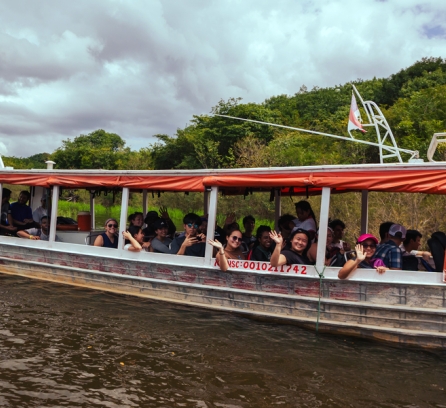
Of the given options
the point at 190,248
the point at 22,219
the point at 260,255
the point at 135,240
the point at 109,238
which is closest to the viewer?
the point at 260,255

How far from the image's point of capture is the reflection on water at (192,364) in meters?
5.29

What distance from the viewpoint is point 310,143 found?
31984 millimetres

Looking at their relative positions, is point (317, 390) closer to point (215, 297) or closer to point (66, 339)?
point (215, 297)

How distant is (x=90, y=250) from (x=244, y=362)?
4025mm

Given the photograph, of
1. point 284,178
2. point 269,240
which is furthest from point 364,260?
point 269,240

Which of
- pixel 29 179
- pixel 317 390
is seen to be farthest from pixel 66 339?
pixel 29 179

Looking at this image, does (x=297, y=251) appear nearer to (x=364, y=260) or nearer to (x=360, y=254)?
(x=364, y=260)

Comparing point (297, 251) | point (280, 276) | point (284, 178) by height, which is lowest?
point (280, 276)

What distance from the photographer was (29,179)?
9.90 meters

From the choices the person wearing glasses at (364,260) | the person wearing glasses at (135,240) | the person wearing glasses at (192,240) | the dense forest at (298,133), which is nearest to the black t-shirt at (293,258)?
the person wearing glasses at (364,260)

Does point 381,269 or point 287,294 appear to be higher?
point 381,269

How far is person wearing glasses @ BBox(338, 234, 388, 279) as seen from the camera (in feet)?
21.0

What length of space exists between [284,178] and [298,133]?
89.0ft

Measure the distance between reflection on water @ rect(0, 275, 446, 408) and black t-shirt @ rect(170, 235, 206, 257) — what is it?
875 mm
